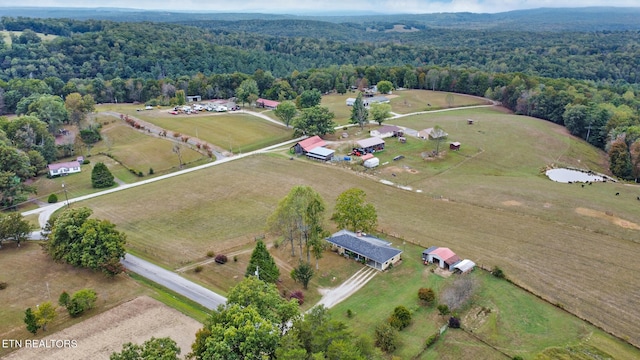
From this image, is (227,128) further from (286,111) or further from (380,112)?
(380,112)

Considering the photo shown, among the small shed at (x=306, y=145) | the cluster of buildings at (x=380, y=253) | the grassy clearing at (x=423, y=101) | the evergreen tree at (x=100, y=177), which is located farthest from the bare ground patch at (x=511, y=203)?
the evergreen tree at (x=100, y=177)

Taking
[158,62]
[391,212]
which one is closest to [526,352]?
[391,212]

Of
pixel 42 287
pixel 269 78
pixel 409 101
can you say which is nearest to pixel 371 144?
pixel 409 101

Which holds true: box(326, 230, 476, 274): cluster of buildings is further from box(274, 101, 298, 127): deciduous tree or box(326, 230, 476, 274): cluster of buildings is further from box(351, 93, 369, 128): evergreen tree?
box(274, 101, 298, 127): deciduous tree

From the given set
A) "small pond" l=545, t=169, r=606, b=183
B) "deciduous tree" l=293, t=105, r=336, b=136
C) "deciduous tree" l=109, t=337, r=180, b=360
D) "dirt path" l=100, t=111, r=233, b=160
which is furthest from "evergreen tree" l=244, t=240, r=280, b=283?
"small pond" l=545, t=169, r=606, b=183

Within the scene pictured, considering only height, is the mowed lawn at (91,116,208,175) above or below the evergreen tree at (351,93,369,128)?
below
